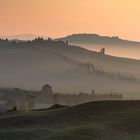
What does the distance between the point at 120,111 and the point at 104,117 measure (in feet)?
11.7

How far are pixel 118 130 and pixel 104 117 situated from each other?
6.40 m

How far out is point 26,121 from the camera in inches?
1879

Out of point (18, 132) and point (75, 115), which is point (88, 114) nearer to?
point (75, 115)

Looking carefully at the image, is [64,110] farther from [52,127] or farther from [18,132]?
[18,132]

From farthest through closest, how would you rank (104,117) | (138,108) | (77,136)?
(138,108)
(104,117)
(77,136)

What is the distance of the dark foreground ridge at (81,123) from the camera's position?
40.8m

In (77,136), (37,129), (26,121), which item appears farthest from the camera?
(26,121)

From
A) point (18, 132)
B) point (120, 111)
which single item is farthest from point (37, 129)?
point (120, 111)

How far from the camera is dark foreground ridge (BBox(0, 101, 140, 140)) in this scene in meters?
40.8

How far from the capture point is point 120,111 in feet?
178

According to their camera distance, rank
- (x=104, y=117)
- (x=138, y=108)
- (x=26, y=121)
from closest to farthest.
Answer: (x=26, y=121), (x=104, y=117), (x=138, y=108)

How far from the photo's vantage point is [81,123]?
47750 millimetres

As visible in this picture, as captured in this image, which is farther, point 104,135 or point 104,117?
point 104,117

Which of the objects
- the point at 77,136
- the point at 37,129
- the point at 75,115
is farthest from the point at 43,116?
the point at 77,136
